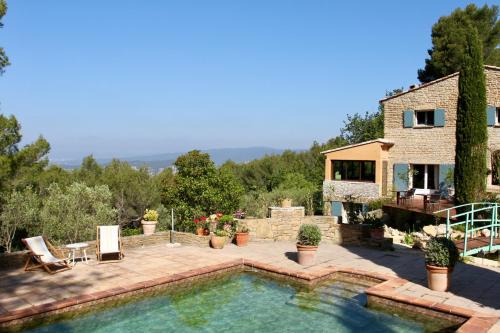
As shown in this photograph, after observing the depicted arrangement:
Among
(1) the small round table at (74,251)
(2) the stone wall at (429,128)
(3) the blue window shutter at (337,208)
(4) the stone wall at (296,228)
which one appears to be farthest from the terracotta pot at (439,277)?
(3) the blue window shutter at (337,208)

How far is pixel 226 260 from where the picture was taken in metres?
11.5

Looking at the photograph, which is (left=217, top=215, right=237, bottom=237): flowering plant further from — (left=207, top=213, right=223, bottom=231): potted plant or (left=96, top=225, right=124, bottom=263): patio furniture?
(left=96, top=225, right=124, bottom=263): patio furniture

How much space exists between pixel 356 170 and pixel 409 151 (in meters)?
3.29

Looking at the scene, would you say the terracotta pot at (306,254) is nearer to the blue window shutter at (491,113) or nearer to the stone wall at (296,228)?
the stone wall at (296,228)

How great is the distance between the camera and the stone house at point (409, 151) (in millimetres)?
21891

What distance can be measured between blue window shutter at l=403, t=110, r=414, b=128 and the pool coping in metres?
15.0

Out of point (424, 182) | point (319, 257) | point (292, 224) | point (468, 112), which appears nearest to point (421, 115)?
point (424, 182)

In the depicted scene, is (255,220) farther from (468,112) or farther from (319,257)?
(468,112)

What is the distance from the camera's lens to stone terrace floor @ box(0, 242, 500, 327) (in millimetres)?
8219

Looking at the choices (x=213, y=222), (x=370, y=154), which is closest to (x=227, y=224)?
(x=213, y=222)

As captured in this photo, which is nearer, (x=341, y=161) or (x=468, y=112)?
(x=468, y=112)

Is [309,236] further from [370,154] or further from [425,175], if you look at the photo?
[425,175]

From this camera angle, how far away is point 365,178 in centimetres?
2484

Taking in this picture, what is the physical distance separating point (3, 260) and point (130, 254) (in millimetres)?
3168
